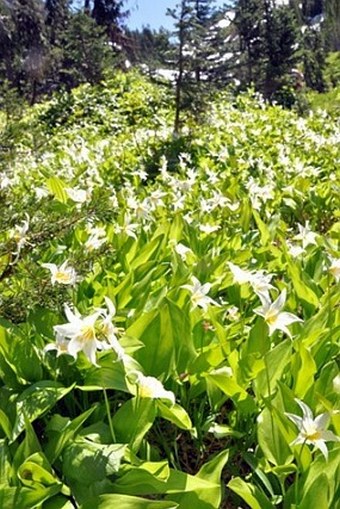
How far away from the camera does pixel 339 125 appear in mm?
7613

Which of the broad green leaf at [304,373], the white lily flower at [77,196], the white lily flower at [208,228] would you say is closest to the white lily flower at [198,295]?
the broad green leaf at [304,373]

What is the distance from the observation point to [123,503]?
1.11 metres

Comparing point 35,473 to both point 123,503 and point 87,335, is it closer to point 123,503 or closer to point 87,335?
point 123,503

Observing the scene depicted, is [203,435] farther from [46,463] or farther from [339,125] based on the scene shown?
[339,125]

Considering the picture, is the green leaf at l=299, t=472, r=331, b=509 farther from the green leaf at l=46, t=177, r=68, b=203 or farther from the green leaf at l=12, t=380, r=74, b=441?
the green leaf at l=46, t=177, r=68, b=203

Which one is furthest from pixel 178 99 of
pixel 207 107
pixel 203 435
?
pixel 203 435

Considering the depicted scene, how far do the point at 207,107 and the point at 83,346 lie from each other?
6.05m

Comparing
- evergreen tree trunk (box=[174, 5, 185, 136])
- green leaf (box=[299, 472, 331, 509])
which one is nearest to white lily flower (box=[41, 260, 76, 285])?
green leaf (box=[299, 472, 331, 509])

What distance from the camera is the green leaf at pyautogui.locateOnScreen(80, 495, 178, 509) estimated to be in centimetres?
109

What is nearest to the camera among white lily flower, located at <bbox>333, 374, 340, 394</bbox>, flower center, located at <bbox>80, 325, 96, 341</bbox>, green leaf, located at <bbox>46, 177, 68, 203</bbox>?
flower center, located at <bbox>80, 325, 96, 341</bbox>

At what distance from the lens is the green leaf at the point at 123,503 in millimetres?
1090

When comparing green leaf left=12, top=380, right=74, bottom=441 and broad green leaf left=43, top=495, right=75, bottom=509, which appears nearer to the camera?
broad green leaf left=43, top=495, right=75, bottom=509

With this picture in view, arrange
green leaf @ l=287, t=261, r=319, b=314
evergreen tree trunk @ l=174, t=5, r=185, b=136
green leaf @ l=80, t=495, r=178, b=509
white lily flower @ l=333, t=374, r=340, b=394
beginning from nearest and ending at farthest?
green leaf @ l=80, t=495, r=178, b=509 → white lily flower @ l=333, t=374, r=340, b=394 → green leaf @ l=287, t=261, r=319, b=314 → evergreen tree trunk @ l=174, t=5, r=185, b=136

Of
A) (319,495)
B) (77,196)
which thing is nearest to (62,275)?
(319,495)
